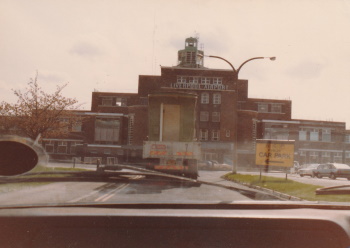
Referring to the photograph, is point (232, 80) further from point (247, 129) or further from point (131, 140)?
point (131, 140)

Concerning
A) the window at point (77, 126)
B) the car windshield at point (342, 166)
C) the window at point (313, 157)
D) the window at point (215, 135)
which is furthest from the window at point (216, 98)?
the window at point (77, 126)

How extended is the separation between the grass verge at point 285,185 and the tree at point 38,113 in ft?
5.24

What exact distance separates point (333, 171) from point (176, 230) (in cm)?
197

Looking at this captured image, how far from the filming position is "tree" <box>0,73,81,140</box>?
2.62 m

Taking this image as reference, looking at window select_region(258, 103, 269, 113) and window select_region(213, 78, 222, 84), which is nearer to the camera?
window select_region(258, 103, 269, 113)

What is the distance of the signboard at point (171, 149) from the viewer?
3607 millimetres

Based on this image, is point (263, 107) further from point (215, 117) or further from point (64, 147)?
point (64, 147)

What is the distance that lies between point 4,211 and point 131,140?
2.16m

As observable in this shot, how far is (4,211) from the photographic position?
1.77 metres

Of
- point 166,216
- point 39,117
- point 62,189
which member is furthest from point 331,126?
point 39,117

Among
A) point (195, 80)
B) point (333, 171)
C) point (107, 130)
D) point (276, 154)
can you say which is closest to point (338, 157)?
point (333, 171)

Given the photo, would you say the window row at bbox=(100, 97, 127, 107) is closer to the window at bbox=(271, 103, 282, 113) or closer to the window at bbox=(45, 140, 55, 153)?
the window at bbox=(45, 140, 55, 153)

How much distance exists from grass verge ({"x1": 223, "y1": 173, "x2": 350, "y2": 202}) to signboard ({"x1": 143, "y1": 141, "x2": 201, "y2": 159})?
0.59 meters

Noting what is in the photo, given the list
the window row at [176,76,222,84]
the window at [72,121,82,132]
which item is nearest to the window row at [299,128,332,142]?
the window row at [176,76,222,84]
